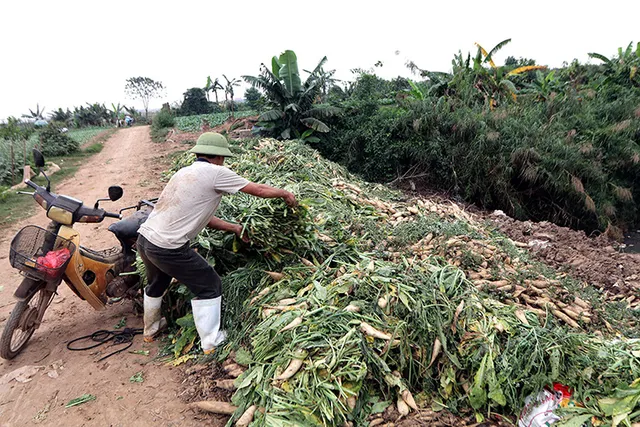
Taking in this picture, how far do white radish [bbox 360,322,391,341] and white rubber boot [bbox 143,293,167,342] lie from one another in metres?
1.71

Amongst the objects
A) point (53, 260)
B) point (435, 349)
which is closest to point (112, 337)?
point (53, 260)

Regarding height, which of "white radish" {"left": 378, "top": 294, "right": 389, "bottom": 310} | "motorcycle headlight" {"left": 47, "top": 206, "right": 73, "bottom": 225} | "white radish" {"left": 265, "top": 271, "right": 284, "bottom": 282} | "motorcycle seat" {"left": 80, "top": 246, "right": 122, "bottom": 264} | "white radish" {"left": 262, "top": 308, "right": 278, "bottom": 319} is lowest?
"white radish" {"left": 262, "top": 308, "right": 278, "bottom": 319}

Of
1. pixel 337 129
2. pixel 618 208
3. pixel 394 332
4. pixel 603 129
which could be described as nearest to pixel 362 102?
pixel 337 129

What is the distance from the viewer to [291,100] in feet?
34.5

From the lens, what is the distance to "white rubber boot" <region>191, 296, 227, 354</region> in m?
2.74

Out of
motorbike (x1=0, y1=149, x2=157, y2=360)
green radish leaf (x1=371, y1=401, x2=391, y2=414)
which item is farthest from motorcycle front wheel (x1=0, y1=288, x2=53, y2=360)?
green radish leaf (x1=371, y1=401, x2=391, y2=414)

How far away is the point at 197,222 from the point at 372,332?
55.3 inches

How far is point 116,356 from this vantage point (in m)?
2.89

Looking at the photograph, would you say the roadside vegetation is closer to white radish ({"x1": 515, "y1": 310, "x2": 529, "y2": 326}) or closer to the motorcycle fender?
white radish ({"x1": 515, "y1": 310, "x2": 529, "y2": 326})

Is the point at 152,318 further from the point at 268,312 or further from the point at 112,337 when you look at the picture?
the point at 268,312

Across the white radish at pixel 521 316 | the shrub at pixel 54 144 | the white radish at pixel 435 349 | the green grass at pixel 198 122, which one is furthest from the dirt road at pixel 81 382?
the green grass at pixel 198 122

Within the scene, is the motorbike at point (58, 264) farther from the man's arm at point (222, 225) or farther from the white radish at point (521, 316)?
the white radish at point (521, 316)

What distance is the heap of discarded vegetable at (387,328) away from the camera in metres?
2.12

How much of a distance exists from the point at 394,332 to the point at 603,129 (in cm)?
1154
